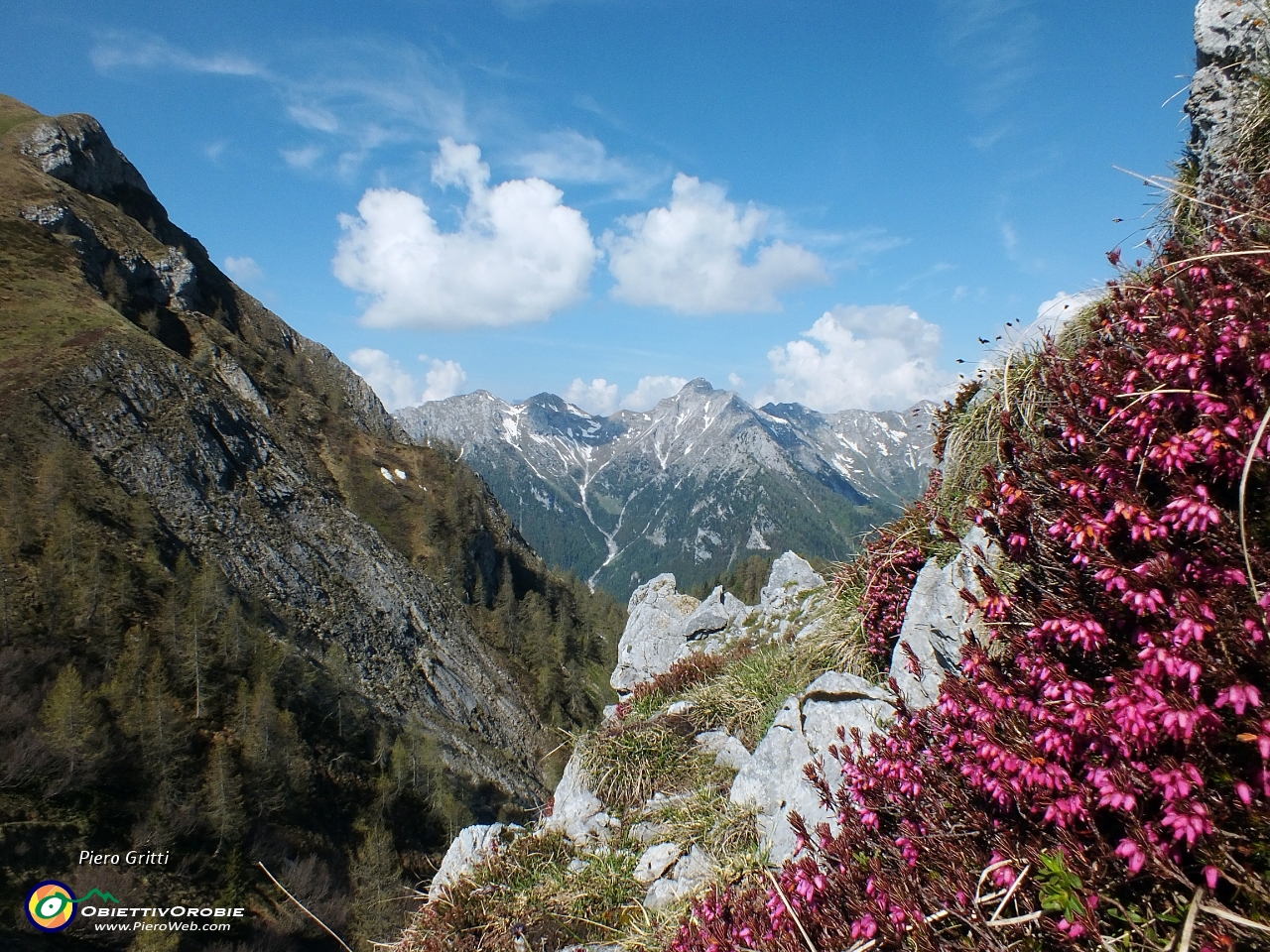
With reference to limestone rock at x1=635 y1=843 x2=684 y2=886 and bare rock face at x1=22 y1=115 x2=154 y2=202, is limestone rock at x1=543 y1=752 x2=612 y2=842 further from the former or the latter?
bare rock face at x1=22 y1=115 x2=154 y2=202

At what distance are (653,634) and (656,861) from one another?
16.7 meters

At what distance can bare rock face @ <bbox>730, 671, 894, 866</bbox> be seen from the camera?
20.1 feet

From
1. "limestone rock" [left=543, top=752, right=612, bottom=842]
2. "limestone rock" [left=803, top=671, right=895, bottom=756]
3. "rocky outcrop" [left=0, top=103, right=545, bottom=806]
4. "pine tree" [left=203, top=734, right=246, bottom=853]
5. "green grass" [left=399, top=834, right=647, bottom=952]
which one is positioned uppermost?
"rocky outcrop" [left=0, top=103, right=545, bottom=806]

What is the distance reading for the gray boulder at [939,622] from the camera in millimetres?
5301

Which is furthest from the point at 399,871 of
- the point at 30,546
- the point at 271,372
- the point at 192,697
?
the point at 271,372

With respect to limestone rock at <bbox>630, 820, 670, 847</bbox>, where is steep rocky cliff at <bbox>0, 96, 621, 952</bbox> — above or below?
above

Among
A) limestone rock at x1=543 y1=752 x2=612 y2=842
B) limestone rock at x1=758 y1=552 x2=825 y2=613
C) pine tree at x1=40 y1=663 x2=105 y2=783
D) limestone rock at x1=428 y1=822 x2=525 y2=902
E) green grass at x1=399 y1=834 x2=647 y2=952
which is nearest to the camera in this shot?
green grass at x1=399 y1=834 x2=647 y2=952

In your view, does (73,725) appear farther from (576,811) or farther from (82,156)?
(82,156)

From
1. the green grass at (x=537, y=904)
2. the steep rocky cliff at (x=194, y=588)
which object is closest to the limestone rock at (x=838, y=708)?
the green grass at (x=537, y=904)

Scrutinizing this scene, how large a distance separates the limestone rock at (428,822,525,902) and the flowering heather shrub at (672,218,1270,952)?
453 centimetres

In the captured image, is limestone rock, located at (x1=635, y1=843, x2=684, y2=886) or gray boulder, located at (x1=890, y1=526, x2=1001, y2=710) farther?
limestone rock, located at (x1=635, y1=843, x2=684, y2=886)

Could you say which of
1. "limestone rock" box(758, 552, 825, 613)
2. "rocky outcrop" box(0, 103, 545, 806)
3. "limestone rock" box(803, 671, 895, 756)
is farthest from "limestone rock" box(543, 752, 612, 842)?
"rocky outcrop" box(0, 103, 545, 806)

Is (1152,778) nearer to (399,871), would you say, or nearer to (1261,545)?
(1261,545)

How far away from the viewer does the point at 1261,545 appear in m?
3.14
